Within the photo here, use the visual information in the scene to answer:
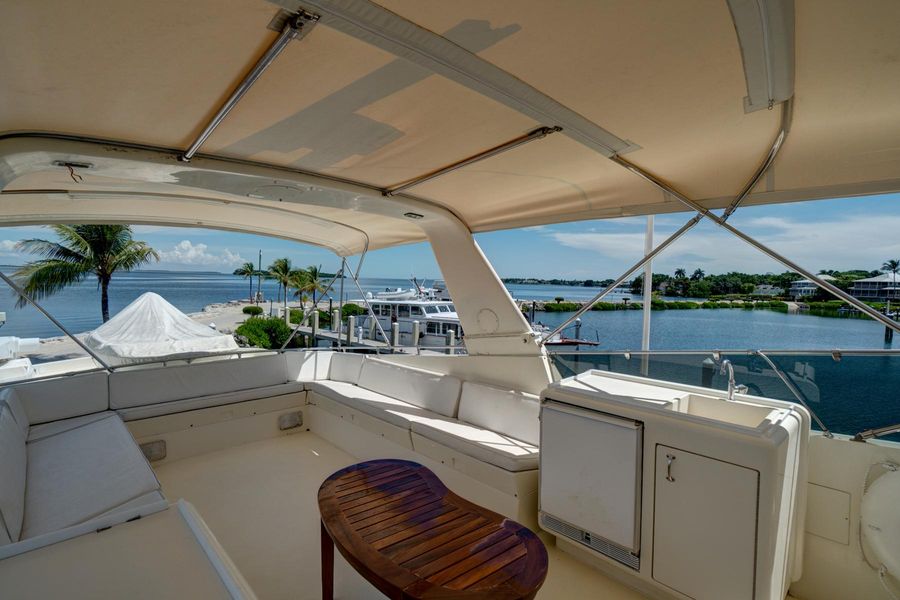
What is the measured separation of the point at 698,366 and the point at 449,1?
242cm

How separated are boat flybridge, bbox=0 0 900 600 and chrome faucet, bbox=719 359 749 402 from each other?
51 millimetres

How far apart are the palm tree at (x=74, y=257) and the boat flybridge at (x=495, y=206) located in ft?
43.4

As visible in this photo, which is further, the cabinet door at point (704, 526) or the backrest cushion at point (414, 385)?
the backrest cushion at point (414, 385)

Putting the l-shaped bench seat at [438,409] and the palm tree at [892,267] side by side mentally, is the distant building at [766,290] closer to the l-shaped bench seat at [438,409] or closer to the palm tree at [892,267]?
the palm tree at [892,267]

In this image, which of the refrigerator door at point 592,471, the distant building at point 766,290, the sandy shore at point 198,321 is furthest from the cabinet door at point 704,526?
the sandy shore at point 198,321

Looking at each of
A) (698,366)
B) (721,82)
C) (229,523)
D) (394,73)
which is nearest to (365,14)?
(394,73)

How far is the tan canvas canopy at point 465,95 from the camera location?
111cm

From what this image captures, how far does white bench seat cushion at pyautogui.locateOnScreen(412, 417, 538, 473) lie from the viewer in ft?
8.61

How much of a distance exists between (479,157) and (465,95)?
650 mm

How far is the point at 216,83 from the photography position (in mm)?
1508

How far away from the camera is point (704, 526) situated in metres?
1.87

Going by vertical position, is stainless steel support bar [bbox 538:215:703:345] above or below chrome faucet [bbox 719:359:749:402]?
above

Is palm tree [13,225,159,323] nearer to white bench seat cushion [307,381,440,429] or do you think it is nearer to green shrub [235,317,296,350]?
green shrub [235,317,296,350]

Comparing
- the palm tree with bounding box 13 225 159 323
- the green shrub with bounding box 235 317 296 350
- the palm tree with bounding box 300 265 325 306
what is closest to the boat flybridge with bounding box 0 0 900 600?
the palm tree with bounding box 13 225 159 323
